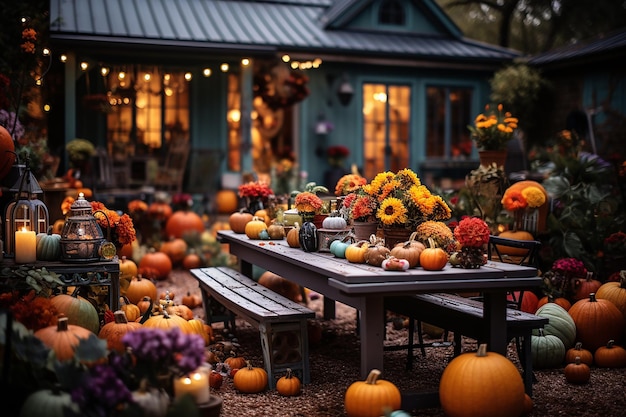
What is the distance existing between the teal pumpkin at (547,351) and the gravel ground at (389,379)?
0.25ft

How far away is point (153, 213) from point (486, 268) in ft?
25.5

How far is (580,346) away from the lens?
654 cm

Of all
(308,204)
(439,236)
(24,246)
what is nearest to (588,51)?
(308,204)

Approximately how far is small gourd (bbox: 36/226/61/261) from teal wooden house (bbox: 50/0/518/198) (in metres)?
6.84

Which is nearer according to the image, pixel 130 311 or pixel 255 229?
pixel 130 311

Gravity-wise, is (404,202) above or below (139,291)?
above

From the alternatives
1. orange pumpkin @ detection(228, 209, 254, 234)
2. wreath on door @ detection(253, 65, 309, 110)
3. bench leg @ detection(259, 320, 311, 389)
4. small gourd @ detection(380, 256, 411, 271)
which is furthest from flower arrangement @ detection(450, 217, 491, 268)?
wreath on door @ detection(253, 65, 309, 110)

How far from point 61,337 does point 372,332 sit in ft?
6.34

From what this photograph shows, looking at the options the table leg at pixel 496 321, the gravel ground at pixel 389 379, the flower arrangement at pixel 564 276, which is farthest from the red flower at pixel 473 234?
the flower arrangement at pixel 564 276

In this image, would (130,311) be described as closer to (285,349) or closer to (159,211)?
(285,349)

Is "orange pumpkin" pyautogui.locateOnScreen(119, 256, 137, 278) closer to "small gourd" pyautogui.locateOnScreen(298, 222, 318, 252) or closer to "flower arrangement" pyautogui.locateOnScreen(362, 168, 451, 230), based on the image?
"small gourd" pyautogui.locateOnScreen(298, 222, 318, 252)

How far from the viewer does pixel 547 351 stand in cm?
648

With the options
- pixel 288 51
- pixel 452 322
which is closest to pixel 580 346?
pixel 452 322

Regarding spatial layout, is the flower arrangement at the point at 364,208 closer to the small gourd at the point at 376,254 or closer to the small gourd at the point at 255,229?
the small gourd at the point at 376,254
